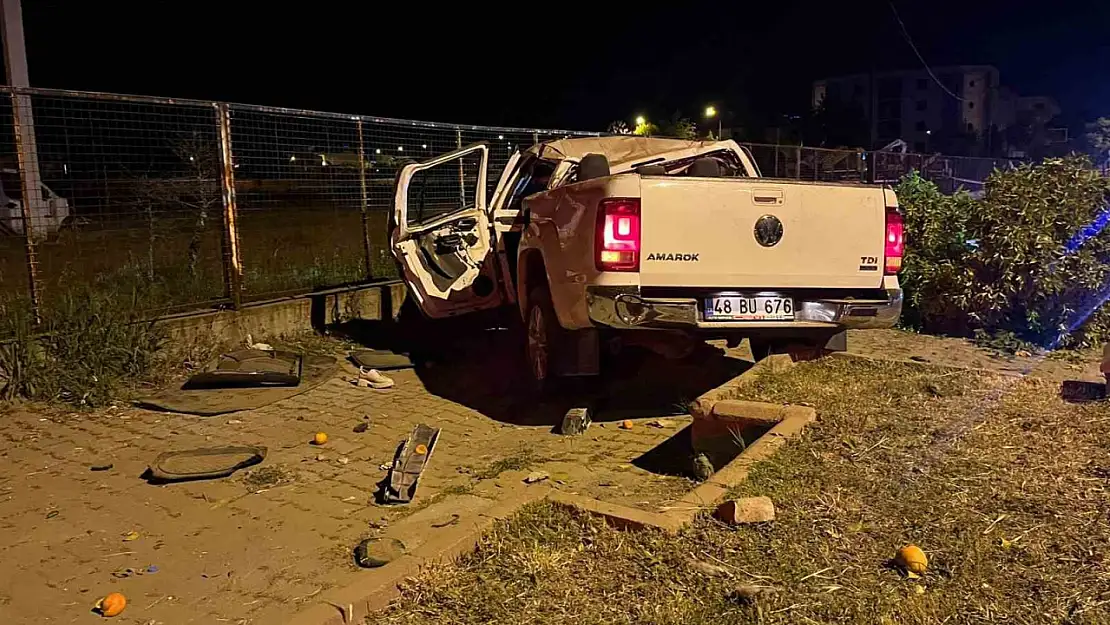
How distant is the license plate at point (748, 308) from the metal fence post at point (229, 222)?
4.66 meters

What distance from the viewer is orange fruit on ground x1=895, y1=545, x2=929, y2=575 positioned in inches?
120

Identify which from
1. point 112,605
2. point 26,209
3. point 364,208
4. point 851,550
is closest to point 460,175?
point 364,208

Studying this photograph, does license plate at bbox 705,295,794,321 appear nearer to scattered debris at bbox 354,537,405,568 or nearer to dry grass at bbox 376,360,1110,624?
dry grass at bbox 376,360,1110,624

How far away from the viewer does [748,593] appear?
293 centimetres

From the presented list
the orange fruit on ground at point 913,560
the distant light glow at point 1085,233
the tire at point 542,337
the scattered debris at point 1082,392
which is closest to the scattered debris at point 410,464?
the tire at point 542,337

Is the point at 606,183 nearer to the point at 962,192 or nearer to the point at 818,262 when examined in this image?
the point at 818,262

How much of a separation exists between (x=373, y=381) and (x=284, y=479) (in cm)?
235

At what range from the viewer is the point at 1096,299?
779 centimetres

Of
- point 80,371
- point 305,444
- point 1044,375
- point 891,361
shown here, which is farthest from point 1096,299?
point 80,371

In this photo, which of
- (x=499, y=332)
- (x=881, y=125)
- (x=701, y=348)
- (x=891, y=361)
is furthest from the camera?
(x=881, y=125)

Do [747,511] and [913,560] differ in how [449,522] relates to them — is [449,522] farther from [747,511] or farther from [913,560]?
[913,560]

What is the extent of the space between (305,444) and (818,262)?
11.2 ft

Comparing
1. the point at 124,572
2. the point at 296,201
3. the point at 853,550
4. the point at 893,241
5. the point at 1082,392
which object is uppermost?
the point at 296,201

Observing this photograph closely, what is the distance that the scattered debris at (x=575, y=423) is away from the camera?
5480 millimetres
